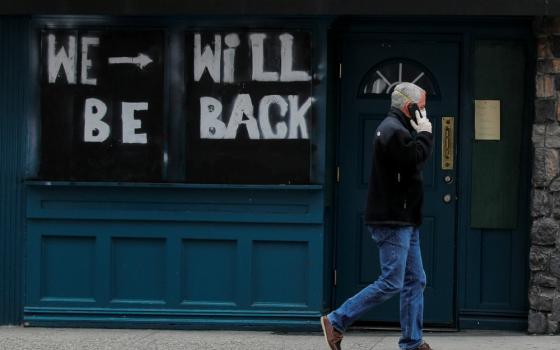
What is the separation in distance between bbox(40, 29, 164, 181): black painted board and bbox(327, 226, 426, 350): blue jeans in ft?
7.65

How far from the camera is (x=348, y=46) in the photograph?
941 centimetres

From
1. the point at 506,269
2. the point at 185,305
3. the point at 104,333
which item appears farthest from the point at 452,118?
the point at 104,333

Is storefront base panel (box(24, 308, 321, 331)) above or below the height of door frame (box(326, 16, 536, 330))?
below

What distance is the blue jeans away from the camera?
295 inches

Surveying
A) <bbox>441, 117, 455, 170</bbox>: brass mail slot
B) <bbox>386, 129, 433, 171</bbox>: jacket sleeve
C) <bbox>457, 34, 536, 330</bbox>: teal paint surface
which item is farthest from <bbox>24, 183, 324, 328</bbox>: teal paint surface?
<bbox>386, 129, 433, 171</bbox>: jacket sleeve

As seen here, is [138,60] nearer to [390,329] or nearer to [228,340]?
[228,340]

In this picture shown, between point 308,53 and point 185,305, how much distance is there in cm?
233

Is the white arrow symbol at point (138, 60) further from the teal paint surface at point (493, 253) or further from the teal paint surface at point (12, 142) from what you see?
the teal paint surface at point (493, 253)

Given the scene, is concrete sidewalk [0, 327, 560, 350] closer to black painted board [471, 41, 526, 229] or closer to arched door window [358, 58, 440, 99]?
black painted board [471, 41, 526, 229]

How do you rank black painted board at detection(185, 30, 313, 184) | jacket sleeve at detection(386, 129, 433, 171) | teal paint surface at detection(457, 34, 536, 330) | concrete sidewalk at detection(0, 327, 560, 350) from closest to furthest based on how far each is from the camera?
jacket sleeve at detection(386, 129, 433, 171) → concrete sidewalk at detection(0, 327, 560, 350) → black painted board at detection(185, 30, 313, 184) → teal paint surface at detection(457, 34, 536, 330)

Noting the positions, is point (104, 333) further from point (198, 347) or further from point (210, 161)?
point (210, 161)

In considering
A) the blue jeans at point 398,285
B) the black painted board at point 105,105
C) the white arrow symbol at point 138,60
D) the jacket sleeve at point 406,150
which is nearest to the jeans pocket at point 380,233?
the blue jeans at point 398,285

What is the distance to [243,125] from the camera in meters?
9.09

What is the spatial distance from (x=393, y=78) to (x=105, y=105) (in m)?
2.45
